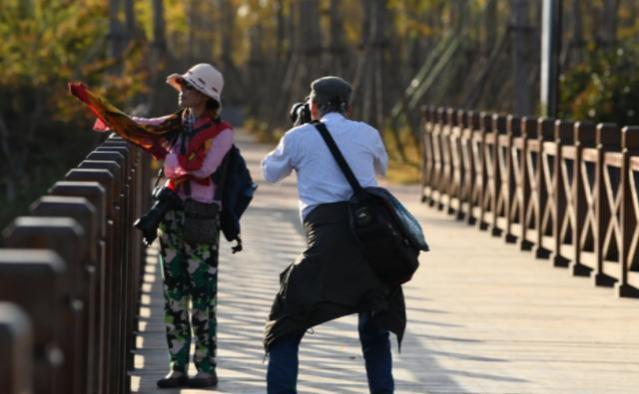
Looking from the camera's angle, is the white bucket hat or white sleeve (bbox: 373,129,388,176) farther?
the white bucket hat

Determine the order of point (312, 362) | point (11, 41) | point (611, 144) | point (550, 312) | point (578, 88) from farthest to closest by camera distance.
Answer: point (11, 41) < point (578, 88) < point (611, 144) < point (550, 312) < point (312, 362)

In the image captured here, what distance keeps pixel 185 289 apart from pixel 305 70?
146ft

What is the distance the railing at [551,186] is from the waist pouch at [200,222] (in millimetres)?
5197

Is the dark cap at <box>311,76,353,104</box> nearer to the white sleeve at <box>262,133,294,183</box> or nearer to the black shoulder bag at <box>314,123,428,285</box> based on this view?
the black shoulder bag at <box>314,123,428,285</box>

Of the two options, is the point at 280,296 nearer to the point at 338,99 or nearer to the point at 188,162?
the point at 338,99

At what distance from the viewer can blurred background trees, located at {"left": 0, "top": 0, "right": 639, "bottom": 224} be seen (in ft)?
86.5

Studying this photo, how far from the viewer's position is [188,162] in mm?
9203

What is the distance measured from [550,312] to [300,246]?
5664 millimetres

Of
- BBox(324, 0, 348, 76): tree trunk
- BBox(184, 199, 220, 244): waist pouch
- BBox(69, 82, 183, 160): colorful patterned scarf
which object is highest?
BBox(69, 82, 183, 160): colorful patterned scarf

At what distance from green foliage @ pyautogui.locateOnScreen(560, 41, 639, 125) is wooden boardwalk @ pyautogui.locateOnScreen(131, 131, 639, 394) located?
251 inches

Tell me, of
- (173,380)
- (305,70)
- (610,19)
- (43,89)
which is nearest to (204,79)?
(173,380)

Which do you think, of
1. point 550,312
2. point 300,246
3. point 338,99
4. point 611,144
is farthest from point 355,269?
point 300,246

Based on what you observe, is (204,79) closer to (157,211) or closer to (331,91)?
(157,211)

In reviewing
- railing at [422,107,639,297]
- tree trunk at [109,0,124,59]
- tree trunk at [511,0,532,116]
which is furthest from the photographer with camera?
tree trunk at [109,0,124,59]
